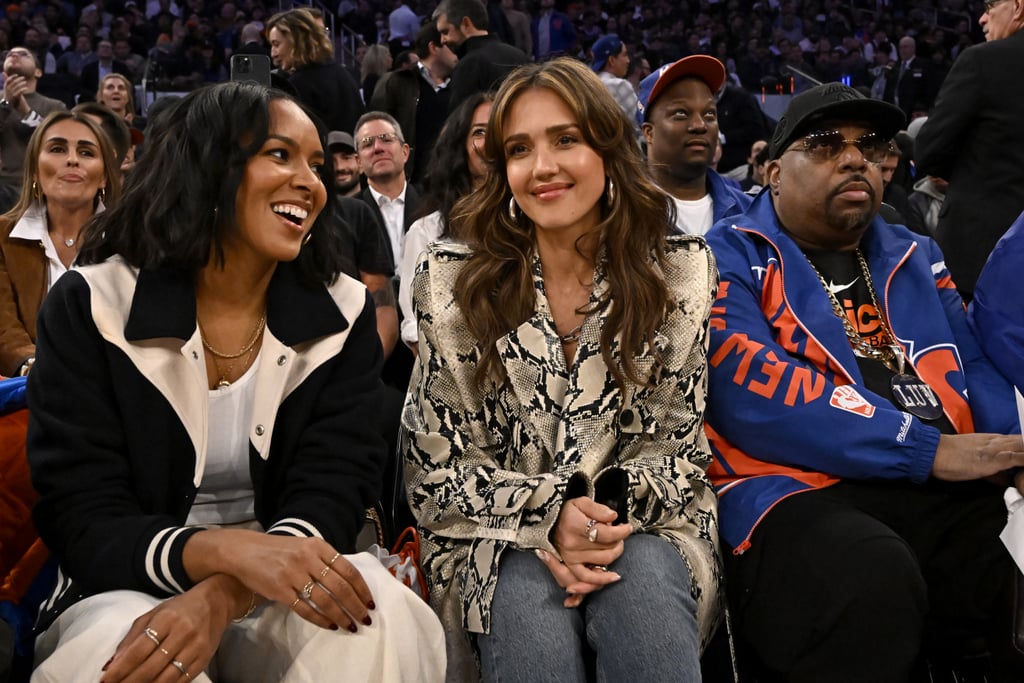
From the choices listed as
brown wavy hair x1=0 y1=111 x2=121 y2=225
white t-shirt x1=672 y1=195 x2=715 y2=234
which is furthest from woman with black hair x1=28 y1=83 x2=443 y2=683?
brown wavy hair x1=0 y1=111 x2=121 y2=225

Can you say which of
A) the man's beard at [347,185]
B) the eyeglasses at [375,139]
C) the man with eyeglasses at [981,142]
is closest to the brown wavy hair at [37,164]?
the eyeglasses at [375,139]

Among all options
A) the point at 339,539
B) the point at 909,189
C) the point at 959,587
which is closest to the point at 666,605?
the point at 339,539

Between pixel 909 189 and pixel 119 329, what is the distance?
19.9 ft

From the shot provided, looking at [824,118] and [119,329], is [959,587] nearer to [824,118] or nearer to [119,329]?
[824,118]

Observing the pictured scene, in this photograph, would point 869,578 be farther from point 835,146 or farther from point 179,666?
point 179,666

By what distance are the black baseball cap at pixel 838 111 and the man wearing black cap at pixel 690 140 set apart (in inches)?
38.9

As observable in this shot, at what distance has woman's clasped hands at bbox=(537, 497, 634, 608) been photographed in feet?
7.21

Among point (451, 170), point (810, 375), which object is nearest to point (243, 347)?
point (810, 375)

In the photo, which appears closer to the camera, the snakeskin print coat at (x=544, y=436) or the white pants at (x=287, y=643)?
the white pants at (x=287, y=643)

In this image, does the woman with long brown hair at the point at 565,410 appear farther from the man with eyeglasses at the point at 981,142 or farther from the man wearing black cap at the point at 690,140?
the man with eyeglasses at the point at 981,142

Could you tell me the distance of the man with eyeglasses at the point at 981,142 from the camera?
415 cm

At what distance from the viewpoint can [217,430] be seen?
230 cm

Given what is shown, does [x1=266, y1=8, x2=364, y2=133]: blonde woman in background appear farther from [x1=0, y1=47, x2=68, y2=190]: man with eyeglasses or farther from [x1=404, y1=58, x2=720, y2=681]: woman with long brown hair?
[x1=404, y1=58, x2=720, y2=681]: woman with long brown hair

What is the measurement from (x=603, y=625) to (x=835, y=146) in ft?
4.66
